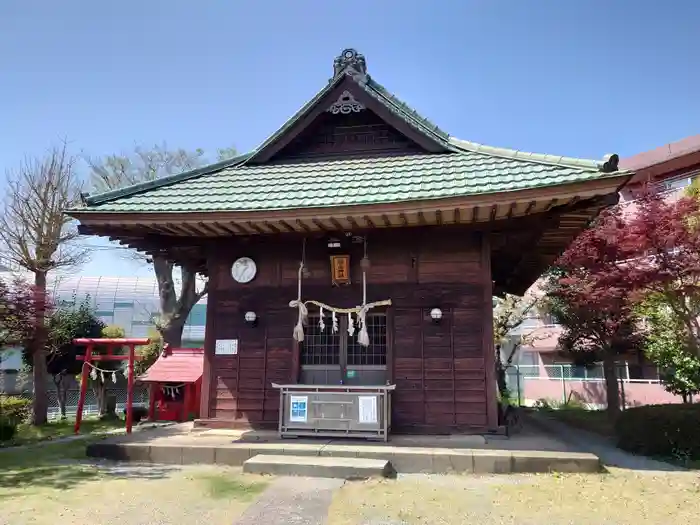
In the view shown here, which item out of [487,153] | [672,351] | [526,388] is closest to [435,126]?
[487,153]

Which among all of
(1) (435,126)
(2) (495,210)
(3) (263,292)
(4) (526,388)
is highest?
(1) (435,126)

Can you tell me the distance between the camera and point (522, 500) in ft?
17.7

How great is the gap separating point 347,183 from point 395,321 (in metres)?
2.49

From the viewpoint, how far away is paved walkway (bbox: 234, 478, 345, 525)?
4.74 m

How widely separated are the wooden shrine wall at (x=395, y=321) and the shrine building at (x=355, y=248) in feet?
0.07

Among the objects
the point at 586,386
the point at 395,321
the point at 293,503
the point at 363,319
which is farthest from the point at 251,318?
the point at 586,386

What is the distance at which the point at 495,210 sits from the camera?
7715mm

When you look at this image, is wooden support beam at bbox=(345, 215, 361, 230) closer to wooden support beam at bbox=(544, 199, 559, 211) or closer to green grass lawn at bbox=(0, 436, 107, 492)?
wooden support beam at bbox=(544, 199, 559, 211)

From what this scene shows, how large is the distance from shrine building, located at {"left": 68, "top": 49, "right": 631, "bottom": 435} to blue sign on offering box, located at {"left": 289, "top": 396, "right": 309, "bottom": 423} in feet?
0.10

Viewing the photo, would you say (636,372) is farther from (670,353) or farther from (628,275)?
(628,275)

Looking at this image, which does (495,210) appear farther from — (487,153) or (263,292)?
(263,292)

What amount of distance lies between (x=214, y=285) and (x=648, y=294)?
8.72 m

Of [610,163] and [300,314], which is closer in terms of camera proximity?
[610,163]

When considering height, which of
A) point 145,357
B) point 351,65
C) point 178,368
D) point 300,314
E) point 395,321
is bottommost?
point 178,368
